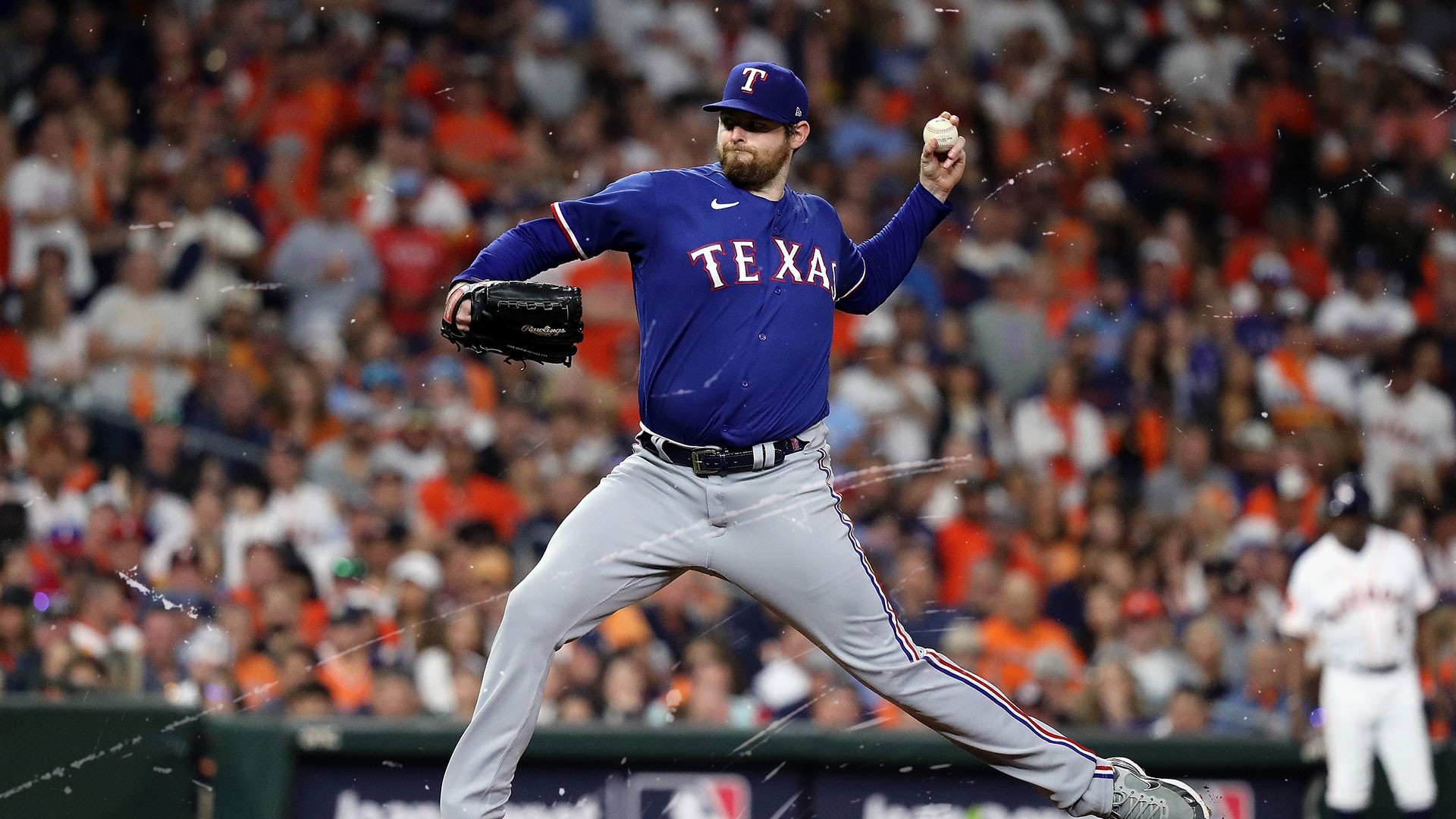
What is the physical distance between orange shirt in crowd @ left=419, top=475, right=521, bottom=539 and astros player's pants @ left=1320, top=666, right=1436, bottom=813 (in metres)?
3.53

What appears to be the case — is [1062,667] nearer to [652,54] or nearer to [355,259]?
Answer: [355,259]

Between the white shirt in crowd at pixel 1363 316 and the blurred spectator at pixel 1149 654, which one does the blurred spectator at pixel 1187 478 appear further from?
the white shirt in crowd at pixel 1363 316

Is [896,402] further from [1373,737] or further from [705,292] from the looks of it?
[705,292]

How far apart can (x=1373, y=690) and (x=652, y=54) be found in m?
5.58

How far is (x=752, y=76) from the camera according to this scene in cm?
412

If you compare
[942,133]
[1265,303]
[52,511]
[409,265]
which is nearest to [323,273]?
[409,265]

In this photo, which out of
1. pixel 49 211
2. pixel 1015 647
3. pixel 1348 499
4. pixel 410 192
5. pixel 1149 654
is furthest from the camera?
pixel 410 192

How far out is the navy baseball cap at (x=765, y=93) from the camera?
4.09 meters

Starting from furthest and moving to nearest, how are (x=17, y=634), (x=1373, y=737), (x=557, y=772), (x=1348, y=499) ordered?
(x=1348, y=499)
(x=17, y=634)
(x=1373, y=737)
(x=557, y=772)

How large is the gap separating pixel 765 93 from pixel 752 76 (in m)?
0.05

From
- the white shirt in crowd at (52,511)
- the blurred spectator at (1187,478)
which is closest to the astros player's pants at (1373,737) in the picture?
the blurred spectator at (1187,478)

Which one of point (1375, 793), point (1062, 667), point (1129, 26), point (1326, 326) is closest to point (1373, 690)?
point (1375, 793)

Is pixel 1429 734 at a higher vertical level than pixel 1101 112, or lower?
lower

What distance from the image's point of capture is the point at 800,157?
405 inches
